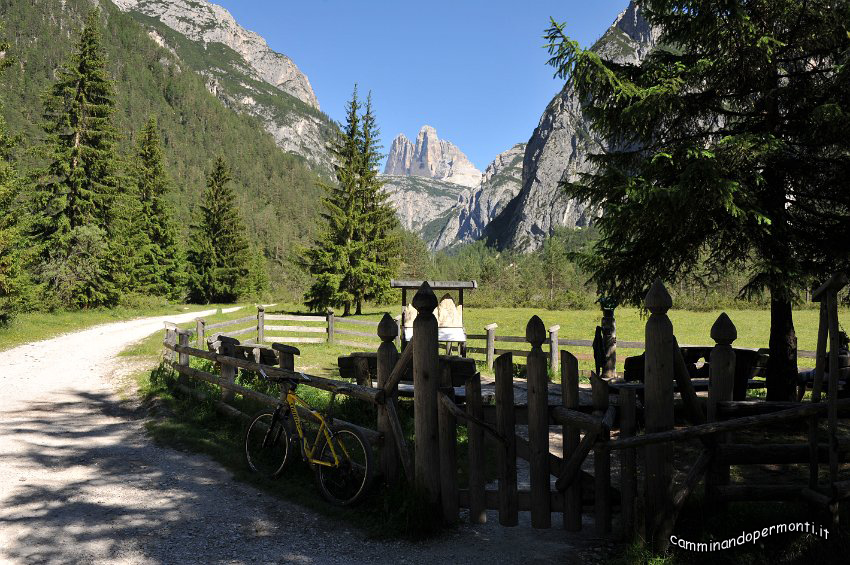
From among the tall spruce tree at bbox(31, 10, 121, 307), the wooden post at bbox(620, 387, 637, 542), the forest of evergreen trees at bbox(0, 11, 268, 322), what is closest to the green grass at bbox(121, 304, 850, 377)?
the wooden post at bbox(620, 387, 637, 542)

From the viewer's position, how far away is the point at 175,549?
13.5ft

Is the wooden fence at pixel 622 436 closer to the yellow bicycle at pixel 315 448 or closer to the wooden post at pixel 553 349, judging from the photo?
the yellow bicycle at pixel 315 448

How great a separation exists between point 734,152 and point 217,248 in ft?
149

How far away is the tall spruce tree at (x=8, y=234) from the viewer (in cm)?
1898

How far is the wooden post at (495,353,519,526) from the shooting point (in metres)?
4.02

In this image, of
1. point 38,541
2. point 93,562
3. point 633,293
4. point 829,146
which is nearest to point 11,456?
point 38,541

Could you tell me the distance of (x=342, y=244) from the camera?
35062mm

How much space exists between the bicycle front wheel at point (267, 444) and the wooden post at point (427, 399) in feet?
6.57

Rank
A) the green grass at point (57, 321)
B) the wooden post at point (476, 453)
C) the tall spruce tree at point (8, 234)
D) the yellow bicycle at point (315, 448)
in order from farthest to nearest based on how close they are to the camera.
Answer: the tall spruce tree at point (8, 234) < the green grass at point (57, 321) < the yellow bicycle at point (315, 448) < the wooden post at point (476, 453)

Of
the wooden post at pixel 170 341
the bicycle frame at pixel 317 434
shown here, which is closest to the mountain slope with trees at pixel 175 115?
the wooden post at pixel 170 341

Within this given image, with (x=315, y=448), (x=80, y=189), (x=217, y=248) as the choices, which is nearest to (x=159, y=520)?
(x=315, y=448)

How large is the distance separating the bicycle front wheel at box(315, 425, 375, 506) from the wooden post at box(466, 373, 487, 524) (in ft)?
3.29

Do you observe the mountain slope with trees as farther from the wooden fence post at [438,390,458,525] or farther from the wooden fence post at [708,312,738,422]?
the wooden fence post at [708,312,738,422]

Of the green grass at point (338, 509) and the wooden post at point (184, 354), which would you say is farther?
the wooden post at point (184, 354)
